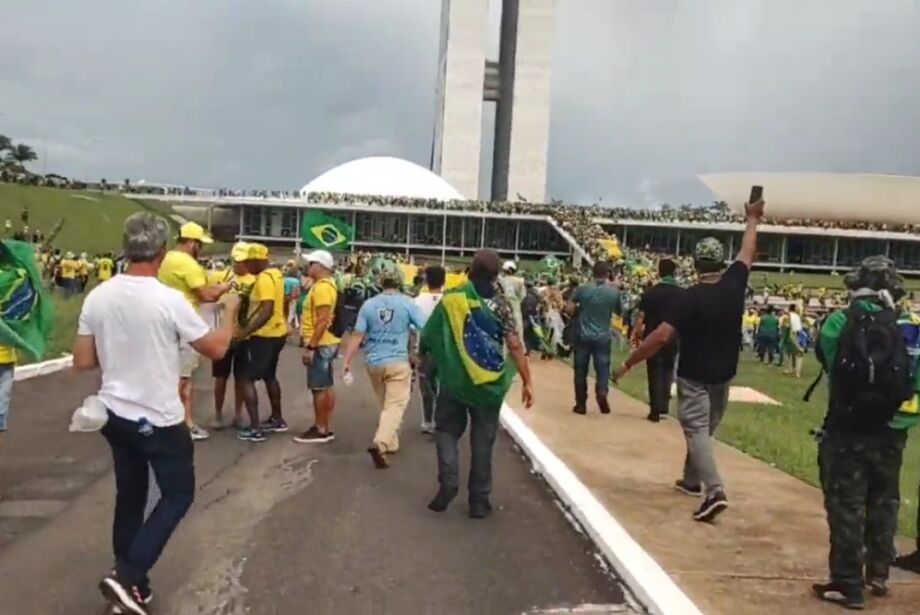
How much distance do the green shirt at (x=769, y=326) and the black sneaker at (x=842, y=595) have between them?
2072cm

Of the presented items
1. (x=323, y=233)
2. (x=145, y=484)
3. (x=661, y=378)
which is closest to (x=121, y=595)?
(x=145, y=484)

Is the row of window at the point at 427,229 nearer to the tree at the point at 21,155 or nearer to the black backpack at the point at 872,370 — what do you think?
the tree at the point at 21,155

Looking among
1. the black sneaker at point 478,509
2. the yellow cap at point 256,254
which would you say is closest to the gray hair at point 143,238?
the black sneaker at point 478,509

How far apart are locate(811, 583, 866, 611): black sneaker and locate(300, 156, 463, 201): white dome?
8192 cm

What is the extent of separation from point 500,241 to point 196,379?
6423cm

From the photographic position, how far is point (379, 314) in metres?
8.41

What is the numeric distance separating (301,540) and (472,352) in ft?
5.15

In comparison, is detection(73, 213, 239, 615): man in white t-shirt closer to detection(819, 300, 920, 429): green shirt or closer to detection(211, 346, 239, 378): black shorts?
detection(819, 300, 920, 429): green shirt

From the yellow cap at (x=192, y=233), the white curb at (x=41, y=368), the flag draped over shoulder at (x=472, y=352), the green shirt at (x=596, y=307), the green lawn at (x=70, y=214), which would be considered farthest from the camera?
the green lawn at (x=70, y=214)

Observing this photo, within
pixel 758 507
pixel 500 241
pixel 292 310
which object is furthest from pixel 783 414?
pixel 500 241

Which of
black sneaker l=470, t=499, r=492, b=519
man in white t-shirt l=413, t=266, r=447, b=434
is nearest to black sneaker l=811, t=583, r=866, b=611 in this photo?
black sneaker l=470, t=499, r=492, b=519

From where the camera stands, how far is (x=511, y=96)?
96062mm

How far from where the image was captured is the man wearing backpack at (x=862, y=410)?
5.28 metres

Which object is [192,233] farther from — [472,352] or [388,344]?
[472,352]
